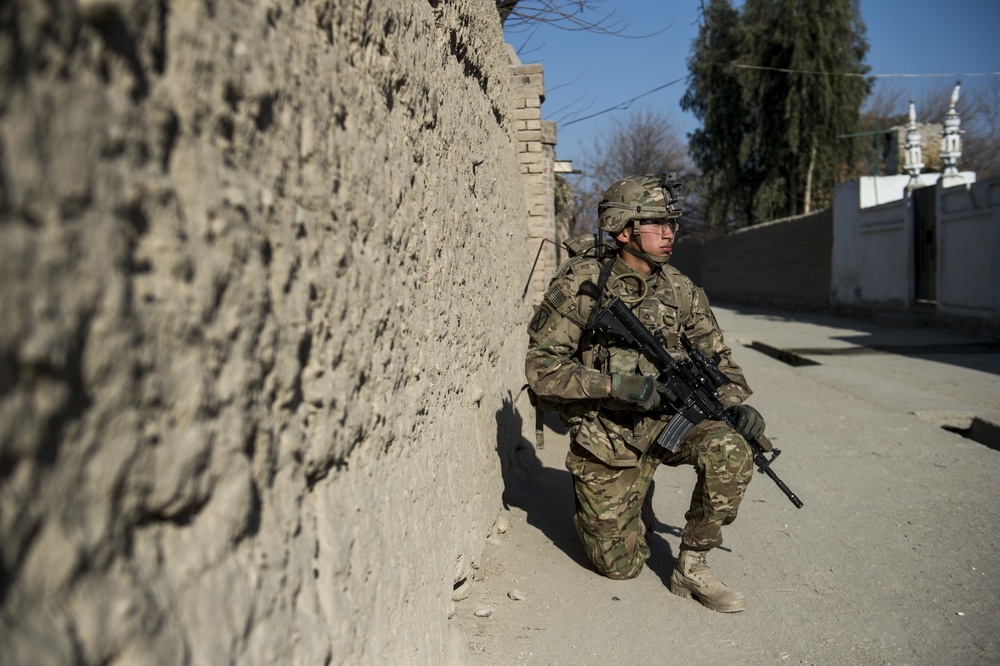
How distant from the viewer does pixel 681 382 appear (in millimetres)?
3299

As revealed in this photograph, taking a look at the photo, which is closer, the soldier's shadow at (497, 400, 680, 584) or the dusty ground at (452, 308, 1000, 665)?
the dusty ground at (452, 308, 1000, 665)

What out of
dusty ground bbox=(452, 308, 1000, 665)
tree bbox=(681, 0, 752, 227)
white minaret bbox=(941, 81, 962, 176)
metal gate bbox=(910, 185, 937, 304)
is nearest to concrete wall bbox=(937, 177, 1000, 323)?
metal gate bbox=(910, 185, 937, 304)

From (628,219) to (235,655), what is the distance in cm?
247

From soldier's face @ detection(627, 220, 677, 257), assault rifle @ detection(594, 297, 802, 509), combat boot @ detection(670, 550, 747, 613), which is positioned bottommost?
combat boot @ detection(670, 550, 747, 613)

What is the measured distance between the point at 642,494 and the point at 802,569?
689 millimetres

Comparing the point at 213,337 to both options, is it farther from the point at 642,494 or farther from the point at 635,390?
the point at 642,494

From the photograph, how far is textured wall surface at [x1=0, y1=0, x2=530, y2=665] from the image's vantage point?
90cm

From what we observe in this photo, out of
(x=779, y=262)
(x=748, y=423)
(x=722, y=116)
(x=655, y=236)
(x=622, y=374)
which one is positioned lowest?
(x=779, y=262)

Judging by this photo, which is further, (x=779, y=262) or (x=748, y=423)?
(x=779, y=262)

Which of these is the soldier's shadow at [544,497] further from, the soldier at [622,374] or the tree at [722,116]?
the tree at [722,116]

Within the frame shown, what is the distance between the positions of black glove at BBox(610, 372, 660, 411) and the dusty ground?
0.73m

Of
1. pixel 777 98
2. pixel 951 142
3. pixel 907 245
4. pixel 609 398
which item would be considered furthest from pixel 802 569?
pixel 777 98

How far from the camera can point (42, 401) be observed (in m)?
0.90

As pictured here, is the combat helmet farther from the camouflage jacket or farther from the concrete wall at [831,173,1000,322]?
the concrete wall at [831,173,1000,322]
